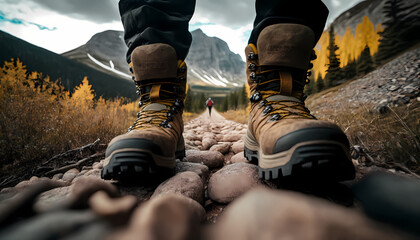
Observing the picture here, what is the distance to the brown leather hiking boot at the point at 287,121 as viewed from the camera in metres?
0.58

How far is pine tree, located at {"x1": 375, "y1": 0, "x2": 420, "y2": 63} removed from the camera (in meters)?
13.1

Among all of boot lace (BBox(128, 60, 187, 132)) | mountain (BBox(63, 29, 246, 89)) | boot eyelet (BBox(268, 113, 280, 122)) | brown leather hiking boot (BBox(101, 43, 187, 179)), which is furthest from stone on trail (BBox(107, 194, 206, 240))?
mountain (BBox(63, 29, 246, 89))

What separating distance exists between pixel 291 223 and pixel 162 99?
3.68 ft

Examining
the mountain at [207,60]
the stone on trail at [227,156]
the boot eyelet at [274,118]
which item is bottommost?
the stone on trail at [227,156]

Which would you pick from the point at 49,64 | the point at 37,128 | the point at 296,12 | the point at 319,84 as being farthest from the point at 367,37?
the point at 49,64

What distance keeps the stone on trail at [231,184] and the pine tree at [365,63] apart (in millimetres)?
17130

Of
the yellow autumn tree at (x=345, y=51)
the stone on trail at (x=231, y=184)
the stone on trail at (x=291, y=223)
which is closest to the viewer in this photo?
the stone on trail at (x=291, y=223)

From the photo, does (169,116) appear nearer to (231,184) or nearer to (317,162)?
(231,184)

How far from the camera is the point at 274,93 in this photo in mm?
1017

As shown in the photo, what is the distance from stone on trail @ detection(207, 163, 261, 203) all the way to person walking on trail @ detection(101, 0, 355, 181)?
0.19ft

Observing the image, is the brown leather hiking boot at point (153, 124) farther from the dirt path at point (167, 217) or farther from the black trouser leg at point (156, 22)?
the dirt path at point (167, 217)

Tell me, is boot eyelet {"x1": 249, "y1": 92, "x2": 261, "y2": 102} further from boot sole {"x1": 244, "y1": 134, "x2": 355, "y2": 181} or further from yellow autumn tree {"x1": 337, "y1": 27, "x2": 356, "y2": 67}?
yellow autumn tree {"x1": 337, "y1": 27, "x2": 356, "y2": 67}

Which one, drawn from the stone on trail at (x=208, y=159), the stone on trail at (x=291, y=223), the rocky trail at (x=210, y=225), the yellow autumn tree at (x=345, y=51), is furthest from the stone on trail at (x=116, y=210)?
the yellow autumn tree at (x=345, y=51)

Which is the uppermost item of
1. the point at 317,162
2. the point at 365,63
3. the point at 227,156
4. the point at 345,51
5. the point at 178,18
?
the point at 345,51
